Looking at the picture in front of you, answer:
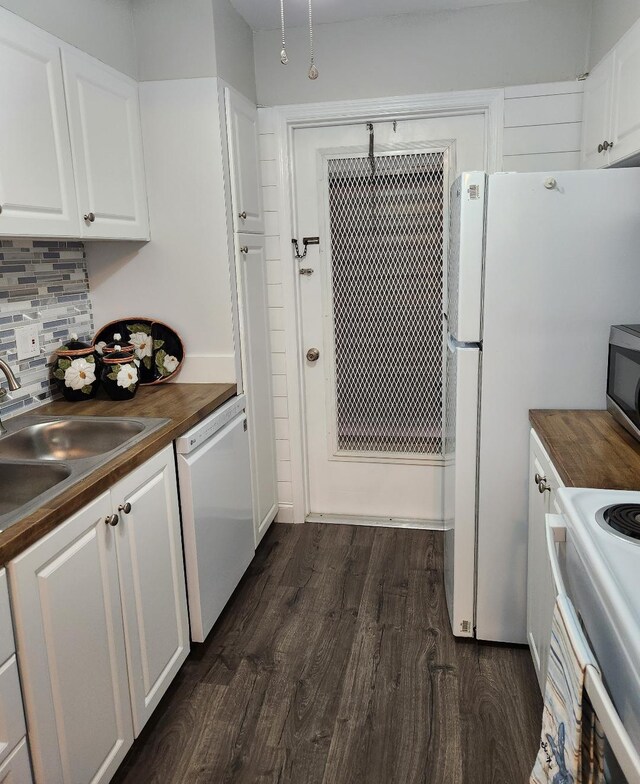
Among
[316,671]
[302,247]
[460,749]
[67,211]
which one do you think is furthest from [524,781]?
[302,247]

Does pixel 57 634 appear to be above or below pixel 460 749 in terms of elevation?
above

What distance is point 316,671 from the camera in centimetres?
219

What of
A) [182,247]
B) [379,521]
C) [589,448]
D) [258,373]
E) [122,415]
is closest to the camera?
[589,448]

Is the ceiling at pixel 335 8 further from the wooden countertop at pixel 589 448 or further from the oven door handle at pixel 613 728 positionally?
the oven door handle at pixel 613 728

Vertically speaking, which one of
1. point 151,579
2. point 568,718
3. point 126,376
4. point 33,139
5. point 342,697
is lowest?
point 342,697

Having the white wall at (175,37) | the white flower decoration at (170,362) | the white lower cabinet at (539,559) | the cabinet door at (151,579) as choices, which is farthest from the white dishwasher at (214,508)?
the white wall at (175,37)

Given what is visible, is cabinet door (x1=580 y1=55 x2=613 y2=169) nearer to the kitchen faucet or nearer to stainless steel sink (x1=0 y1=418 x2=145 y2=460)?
stainless steel sink (x1=0 y1=418 x2=145 y2=460)

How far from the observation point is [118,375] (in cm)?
234

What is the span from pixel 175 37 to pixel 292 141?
754mm

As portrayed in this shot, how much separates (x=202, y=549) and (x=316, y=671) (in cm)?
59

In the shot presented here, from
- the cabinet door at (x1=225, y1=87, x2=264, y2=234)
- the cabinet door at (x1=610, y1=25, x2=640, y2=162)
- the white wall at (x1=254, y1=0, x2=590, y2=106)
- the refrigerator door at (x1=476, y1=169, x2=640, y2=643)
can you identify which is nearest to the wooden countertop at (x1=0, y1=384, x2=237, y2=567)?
the cabinet door at (x1=225, y1=87, x2=264, y2=234)

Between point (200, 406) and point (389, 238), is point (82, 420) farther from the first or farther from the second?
point (389, 238)

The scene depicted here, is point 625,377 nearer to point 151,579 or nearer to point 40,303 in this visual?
point 151,579

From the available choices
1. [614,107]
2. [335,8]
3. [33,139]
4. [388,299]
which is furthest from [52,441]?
[614,107]
